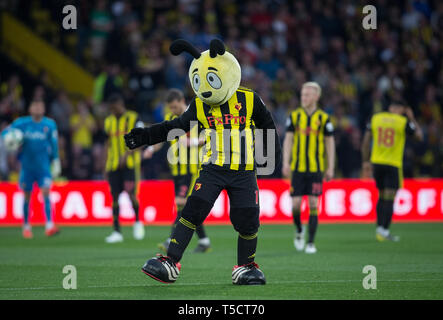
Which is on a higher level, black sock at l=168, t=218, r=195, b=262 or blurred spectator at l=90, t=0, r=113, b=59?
blurred spectator at l=90, t=0, r=113, b=59

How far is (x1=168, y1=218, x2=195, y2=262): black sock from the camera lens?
23.4 feet

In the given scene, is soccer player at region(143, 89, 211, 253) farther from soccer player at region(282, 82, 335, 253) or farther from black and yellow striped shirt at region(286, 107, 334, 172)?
black and yellow striped shirt at region(286, 107, 334, 172)

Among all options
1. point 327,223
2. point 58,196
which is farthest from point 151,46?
point 327,223

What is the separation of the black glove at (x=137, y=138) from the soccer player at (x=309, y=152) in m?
3.82

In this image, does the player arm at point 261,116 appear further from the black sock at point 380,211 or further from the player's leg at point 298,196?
the black sock at point 380,211

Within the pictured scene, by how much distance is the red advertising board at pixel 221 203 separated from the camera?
15.4 meters

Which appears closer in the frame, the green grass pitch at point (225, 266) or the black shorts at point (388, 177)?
the green grass pitch at point (225, 266)

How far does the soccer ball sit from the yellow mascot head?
21.1ft

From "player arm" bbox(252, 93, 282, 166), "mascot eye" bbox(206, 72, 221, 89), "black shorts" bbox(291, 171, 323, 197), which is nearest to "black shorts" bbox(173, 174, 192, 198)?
"black shorts" bbox(291, 171, 323, 197)

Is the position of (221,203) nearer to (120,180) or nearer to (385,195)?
(120,180)

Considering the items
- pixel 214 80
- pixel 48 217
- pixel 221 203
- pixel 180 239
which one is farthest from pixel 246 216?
pixel 221 203

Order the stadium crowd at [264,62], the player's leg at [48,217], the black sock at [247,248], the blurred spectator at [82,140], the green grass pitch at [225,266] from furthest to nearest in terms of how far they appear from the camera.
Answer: the stadium crowd at [264,62]
the blurred spectator at [82,140]
the player's leg at [48,217]
the black sock at [247,248]
the green grass pitch at [225,266]

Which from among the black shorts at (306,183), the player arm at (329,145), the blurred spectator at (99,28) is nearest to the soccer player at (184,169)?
the black shorts at (306,183)
